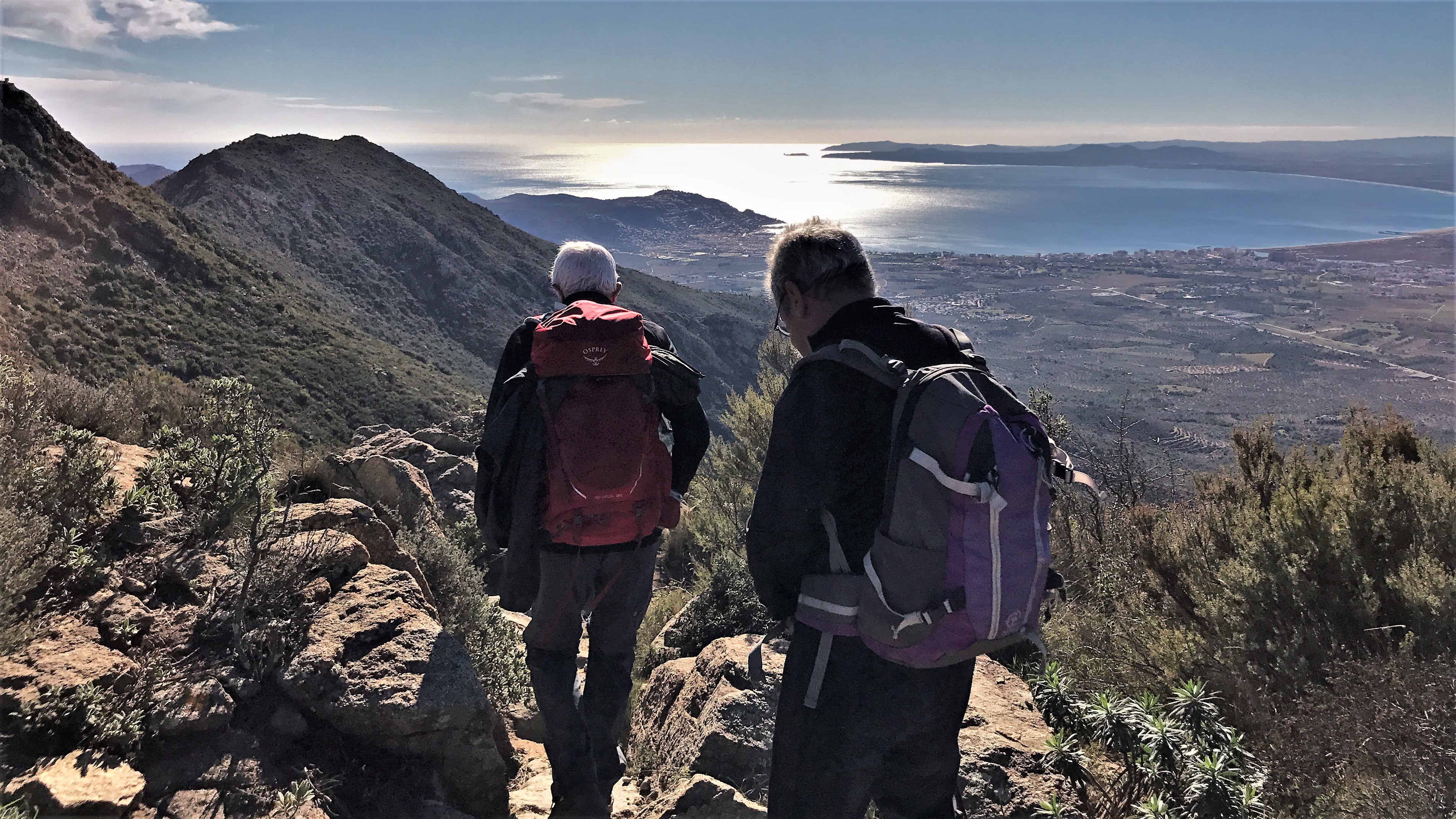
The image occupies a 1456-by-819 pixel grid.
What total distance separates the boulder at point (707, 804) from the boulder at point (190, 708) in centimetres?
138

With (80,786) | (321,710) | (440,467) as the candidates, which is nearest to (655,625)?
(440,467)

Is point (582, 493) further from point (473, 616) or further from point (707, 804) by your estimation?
point (473, 616)

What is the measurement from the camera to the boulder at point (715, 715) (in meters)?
3.03

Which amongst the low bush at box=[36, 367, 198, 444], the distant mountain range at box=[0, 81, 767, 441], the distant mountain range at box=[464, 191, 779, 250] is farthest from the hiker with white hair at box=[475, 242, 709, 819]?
the distant mountain range at box=[464, 191, 779, 250]

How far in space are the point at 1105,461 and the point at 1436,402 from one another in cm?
3750

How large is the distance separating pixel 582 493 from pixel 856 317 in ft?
3.52

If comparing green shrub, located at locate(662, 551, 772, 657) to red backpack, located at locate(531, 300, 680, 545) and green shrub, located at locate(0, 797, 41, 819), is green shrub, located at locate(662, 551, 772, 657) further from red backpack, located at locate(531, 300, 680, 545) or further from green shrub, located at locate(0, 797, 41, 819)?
green shrub, located at locate(0, 797, 41, 819)

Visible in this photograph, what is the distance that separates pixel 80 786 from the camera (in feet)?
5.93

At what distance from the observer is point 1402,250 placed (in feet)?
295

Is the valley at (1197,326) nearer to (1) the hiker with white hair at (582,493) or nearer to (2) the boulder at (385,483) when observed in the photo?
(1) the hiker with white hair at (582,493)

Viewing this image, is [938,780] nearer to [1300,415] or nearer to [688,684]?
[688,684]

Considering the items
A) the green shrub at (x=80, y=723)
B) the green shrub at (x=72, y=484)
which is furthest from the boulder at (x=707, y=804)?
the green shrub at (x=72, y=484)

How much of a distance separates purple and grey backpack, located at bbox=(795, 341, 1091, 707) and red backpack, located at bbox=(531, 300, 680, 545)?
920 millimetres

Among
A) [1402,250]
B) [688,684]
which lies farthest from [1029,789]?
[1402,250]
